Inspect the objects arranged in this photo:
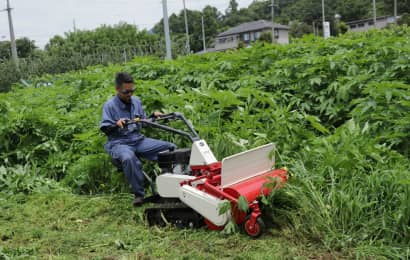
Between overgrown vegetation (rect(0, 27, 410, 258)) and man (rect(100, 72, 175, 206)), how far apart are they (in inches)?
24.6

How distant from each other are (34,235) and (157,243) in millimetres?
1418

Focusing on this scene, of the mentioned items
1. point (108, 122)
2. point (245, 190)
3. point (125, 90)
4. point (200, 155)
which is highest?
point (125, 90)

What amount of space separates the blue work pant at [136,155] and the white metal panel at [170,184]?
52cm

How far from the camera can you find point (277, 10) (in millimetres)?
79875

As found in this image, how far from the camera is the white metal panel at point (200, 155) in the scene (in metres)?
4.34

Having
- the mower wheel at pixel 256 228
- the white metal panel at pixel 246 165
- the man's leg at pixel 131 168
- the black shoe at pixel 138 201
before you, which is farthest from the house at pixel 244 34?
the mower wheel at pixel 256 228

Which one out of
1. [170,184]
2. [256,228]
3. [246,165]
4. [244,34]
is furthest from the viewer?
[244,34]

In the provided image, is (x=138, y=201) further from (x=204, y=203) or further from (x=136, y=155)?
(x=204, y=203)

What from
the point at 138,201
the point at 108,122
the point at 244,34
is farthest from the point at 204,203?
the point at 244,34

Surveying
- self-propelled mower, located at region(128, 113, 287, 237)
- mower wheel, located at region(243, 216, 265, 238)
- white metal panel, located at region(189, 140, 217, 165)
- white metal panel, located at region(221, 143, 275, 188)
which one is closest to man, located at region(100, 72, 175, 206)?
self-propelled mower, located at region(128, 113, 287, 237)

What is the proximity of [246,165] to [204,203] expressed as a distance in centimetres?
53

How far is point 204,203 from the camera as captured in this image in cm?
404

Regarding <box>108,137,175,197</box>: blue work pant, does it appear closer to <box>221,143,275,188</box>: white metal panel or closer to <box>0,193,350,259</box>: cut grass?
<box>0,193,350,259</box>: cut grass

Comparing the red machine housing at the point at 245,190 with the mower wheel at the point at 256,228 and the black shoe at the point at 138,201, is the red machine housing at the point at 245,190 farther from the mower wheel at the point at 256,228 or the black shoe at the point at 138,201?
the black shoe at the point at 138,201
